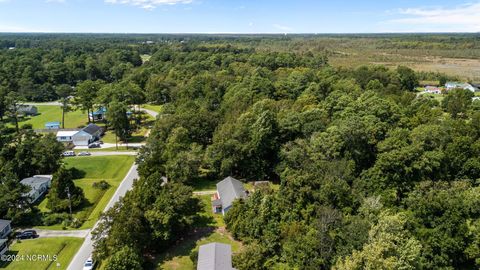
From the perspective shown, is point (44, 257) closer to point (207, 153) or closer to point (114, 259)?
point (114, 259)

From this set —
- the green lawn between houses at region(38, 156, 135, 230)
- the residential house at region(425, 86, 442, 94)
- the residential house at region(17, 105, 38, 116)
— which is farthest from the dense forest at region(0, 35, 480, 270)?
the residential house at region(17, 105, 38, 116)

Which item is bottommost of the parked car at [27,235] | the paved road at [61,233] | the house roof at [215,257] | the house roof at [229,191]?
the paved road at [61,233]

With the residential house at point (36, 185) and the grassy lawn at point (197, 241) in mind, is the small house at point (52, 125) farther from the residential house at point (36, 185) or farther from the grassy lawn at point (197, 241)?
the grassy lawn at point (197, 241)

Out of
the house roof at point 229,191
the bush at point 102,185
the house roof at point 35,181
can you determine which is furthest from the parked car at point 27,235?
the house roof at point 229,191

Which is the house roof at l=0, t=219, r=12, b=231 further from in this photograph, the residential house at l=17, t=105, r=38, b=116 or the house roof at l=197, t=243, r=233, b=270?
the residential house at l=17, t=105, r=38, b=116

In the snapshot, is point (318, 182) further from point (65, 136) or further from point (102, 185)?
point (65, 136)

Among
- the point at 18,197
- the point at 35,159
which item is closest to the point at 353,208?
the point at 18,197

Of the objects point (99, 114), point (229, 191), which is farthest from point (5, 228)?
point (99, 114)
